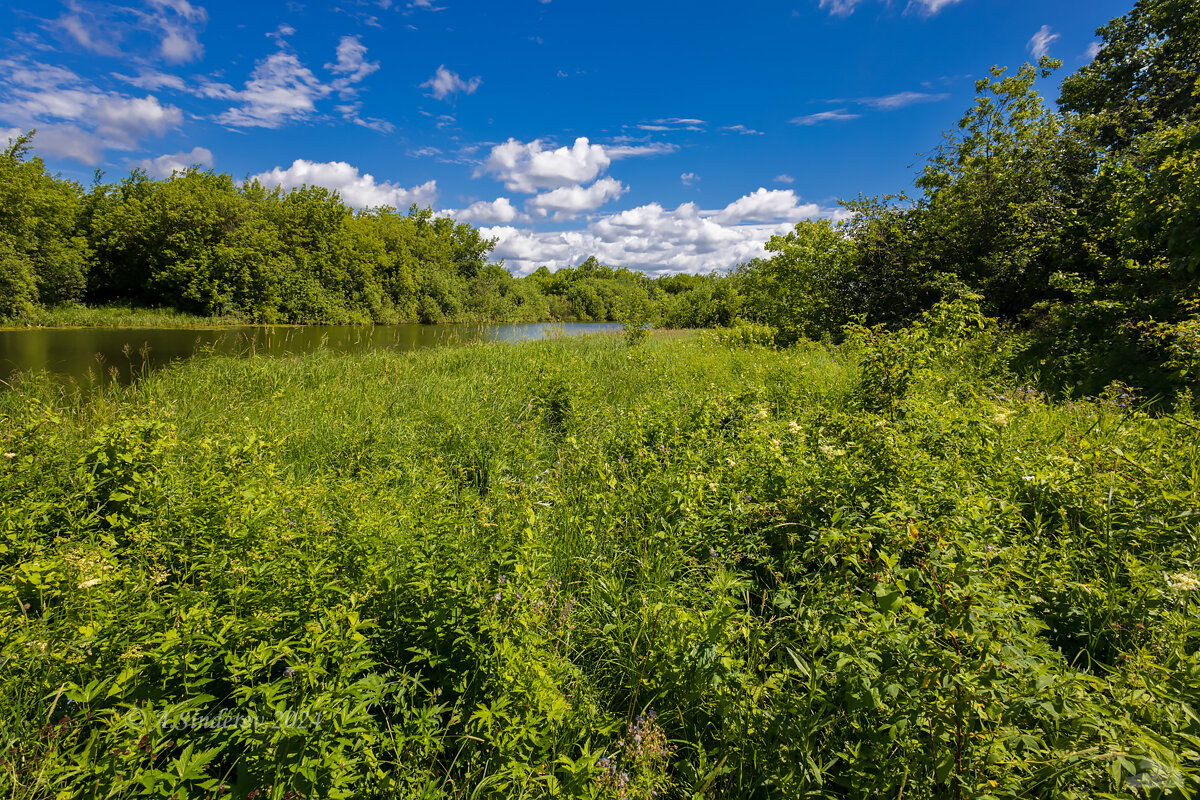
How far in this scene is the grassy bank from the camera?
4.81 feet

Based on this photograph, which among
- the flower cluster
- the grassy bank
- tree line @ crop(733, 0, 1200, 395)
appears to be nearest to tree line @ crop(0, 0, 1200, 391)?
tree line @ crop(733, 0, 1200, 395)

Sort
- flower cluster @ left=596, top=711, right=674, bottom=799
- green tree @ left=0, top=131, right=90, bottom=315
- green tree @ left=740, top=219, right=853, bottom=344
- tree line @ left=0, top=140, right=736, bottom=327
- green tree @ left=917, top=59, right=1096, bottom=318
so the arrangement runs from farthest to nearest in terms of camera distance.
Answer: tree line @ left=0, top=140, right=736, bottom=327 < green tree @ left=0, top=131, right=90, bottom=315 < green tree @ left=740, top=219, right=853, bottom=344 < green tree @ left=917, top=59, right=1096, bottom=318 < flower cluster @ left=596, top=711, right=674, bottom=799

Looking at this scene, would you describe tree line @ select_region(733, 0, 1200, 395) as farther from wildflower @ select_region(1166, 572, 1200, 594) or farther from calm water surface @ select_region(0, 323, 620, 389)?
calm water surface @ select_region(0, 323, 620, 389)

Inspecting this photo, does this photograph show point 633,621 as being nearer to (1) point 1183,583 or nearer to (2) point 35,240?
(1) point 1183,583

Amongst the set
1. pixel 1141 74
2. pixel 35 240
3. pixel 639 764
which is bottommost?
pixel 639 764

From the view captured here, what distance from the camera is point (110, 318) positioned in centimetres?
2702

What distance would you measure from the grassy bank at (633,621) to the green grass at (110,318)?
3191 cm

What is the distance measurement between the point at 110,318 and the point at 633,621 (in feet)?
127

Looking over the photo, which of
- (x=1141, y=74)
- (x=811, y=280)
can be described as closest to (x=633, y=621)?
(x=811, y=280)

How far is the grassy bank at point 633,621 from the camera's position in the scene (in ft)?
4.81

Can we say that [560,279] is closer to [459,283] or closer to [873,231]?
[459,283]

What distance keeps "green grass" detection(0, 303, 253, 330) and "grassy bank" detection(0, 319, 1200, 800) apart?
3191 centimetres

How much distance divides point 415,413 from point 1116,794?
6353mm

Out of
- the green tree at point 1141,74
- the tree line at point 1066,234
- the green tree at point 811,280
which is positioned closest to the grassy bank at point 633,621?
the tree line at point 1066,234
